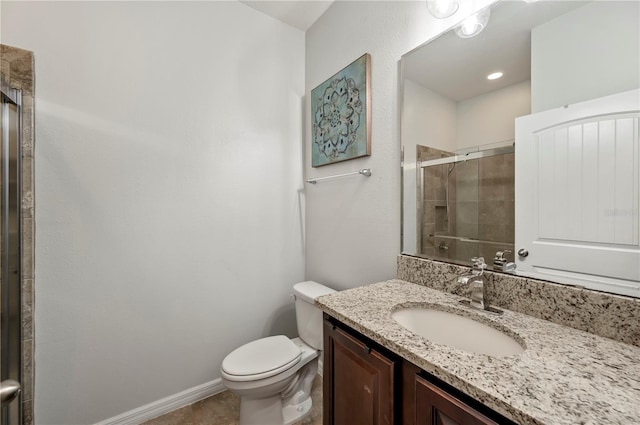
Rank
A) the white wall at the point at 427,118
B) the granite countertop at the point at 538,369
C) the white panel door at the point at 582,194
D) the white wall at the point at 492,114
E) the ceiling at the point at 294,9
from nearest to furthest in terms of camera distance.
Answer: the granite countertop at the point at 538,369, the white panel door at the point at 582,194, the white wall at the point at 492,114, the white wall at the point at 427,118, the ceiling at the point at 294,9

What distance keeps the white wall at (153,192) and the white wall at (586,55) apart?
1474 millimetres

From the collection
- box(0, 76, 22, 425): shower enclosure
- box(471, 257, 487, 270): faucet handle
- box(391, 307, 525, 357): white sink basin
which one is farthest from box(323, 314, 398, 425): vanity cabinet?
box(0, 76, 22, 425): shower enclosure

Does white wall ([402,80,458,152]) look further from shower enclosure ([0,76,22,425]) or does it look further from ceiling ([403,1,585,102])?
shower enclosure ([0,76,22,425])

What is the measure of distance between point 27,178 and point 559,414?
1.95m

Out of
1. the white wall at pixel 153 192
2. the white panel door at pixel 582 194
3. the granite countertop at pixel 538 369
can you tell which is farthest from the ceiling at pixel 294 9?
the granite countertop at pixel 538 369

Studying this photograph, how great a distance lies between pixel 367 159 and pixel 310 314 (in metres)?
1.01

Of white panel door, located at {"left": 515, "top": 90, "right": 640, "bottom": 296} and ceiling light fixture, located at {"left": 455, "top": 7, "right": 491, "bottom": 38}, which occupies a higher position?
ceiling light fixture, located at {"left": 455, "top": 7, "right": 491, "bottom": 38}

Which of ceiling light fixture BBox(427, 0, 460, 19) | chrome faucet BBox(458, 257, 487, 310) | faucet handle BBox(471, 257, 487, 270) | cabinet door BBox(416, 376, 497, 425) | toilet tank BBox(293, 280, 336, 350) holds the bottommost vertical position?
toilet tank BBox(293, 280, 336, 350)

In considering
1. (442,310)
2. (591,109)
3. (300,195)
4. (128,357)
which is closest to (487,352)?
(442,310)

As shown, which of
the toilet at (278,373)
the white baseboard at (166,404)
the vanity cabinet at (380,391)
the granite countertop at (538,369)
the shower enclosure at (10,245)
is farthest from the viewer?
the white baseboard at (166,404)

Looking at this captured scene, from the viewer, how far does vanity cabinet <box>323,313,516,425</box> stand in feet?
1.86

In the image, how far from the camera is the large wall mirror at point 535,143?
0.71m

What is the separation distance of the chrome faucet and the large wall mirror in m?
0.07

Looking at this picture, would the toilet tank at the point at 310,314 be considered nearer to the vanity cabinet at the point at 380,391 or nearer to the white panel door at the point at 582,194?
the vanity cabinet at the point at 380,391
